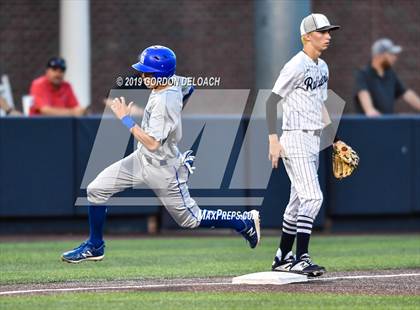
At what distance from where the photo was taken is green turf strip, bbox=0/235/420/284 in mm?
9719

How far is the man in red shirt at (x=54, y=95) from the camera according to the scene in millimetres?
14672

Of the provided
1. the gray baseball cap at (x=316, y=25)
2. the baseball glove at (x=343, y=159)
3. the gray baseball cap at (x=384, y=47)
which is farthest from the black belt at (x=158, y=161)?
the gray baseball cap at (x=384, y=47)

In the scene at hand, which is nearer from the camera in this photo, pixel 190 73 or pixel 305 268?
pixel 305 268

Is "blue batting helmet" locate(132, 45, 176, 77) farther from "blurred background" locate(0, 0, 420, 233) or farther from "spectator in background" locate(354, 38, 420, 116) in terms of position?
"spectator in background" locate(354, 38, 420, 116)

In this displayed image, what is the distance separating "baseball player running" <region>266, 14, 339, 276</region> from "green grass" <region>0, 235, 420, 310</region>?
0.95 meters

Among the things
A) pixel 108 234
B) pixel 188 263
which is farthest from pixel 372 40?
pixel 188 263

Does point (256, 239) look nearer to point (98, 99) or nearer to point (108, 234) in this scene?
point (108, 234)

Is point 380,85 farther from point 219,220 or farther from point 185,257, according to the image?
point 219,220

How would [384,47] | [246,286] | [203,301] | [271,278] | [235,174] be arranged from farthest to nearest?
[384,47]
[235,174]
[271,278]
[246,286]
[203,301]

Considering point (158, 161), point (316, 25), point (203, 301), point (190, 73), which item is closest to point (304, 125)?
point (316, 25)

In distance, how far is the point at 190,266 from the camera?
10.4 meters

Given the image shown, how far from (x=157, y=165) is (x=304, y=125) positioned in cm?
118

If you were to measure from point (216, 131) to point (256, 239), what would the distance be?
16.3ft

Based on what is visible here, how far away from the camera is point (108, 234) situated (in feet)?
47.5
